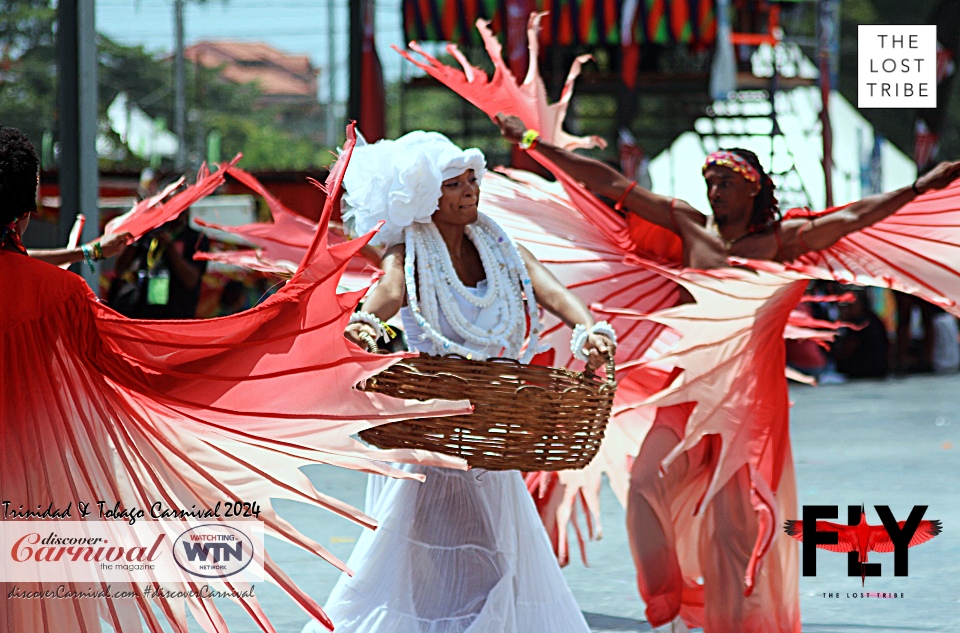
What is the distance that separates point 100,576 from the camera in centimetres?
346

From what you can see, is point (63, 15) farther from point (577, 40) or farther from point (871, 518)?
point (577, 40)

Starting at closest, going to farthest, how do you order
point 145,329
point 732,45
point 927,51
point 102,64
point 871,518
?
point 145,329
point 871,518
point 927,51
point 732,45
point 102,64

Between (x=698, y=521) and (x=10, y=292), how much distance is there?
2.98 metres

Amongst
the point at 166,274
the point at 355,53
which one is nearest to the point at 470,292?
the point at 166,274

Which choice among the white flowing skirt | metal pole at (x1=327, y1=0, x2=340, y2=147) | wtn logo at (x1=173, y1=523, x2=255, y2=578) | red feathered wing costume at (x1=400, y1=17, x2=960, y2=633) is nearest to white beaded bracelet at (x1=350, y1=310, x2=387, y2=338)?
the white flowing skirt

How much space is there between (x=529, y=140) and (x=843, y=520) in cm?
319

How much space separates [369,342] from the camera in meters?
3.91

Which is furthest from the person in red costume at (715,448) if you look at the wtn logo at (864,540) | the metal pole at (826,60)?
the metal pole at (826,60)

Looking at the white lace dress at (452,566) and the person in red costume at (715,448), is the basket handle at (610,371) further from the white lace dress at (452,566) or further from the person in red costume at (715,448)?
the person in red costume at (715,448)

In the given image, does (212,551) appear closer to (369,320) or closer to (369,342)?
(369,342)

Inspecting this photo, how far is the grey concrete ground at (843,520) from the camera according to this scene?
18.4ft

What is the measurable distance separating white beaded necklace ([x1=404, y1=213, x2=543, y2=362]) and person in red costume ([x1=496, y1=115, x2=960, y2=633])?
3.05 ft

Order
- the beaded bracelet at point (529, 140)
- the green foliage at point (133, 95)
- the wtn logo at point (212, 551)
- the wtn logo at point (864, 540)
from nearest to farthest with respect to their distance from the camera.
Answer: the wtn logo at point (212, 551) < the beaded bracelet at point (529, 140) < the wtn logo at point (864, 540) < the green foliage at point (133, 95)

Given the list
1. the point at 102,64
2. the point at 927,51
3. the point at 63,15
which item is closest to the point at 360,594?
the point at 63,15
